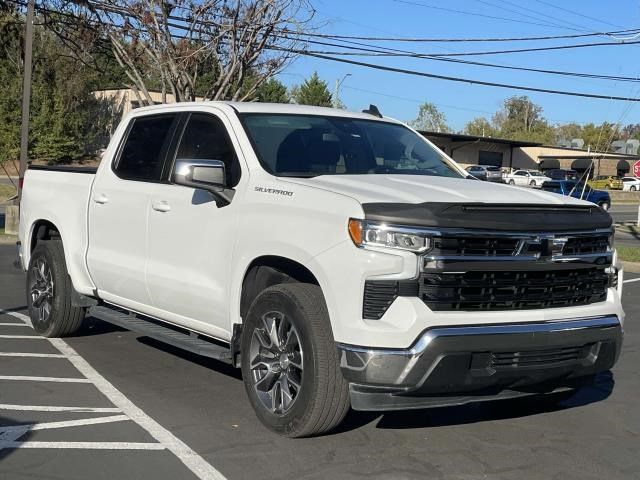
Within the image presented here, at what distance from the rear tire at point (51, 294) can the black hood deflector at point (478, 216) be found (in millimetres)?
3985

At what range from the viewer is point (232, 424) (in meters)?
5.23

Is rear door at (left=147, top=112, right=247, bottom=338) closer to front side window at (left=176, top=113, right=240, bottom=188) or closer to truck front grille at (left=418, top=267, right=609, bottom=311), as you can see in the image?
front side window at (left=176, top=113, right=240, bottom=188)

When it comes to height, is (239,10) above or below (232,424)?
above

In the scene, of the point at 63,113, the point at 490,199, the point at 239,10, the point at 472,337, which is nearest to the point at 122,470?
the point at 472,337

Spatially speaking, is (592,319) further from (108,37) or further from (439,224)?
(108,37)

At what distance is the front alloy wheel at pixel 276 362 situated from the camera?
4.78 meters

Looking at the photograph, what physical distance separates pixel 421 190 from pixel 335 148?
3.91ft

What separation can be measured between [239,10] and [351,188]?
15.1m

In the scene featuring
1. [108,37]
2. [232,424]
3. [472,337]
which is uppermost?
[108,37]

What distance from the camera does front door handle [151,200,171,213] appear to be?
5.86 meters

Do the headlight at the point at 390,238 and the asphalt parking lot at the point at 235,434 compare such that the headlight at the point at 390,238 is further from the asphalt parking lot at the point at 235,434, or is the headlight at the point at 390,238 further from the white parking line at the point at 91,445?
the white parking line at the point at 91,445

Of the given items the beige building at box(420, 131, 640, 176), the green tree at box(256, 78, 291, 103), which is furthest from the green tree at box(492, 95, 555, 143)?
the green tree at box(256, 78, 291, 103)

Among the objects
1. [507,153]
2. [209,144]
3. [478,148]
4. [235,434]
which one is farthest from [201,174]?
[507,153]

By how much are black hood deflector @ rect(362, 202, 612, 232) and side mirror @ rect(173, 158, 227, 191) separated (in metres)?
1.31
